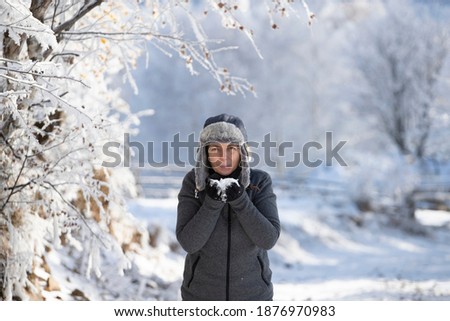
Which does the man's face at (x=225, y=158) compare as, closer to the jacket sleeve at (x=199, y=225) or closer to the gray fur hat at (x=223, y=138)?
the gray fur hat at (x=223, y=138)

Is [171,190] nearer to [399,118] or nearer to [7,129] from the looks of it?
[399,118]

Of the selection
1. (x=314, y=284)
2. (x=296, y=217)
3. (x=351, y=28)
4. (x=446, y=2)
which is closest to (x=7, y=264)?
(x=314, y=284)

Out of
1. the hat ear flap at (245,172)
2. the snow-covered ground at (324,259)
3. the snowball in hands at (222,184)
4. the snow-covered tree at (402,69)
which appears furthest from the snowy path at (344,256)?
the snow-covered tree at (402,69)

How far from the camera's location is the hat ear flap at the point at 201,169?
289 cm

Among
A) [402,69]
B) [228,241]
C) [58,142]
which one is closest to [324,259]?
[58,142]

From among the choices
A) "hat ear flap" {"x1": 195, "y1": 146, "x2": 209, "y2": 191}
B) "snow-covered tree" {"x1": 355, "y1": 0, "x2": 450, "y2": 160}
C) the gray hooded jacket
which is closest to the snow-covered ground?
the gray hooded jacket

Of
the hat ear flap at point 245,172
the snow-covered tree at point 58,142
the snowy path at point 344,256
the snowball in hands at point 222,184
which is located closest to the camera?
the snowball in hands at point 222,184

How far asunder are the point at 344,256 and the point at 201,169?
36.5 ft

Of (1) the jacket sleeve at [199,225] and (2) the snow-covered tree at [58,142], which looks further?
(2) the snow-covered tree at [58,142]

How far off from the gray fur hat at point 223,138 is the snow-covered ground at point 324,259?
2.89 m

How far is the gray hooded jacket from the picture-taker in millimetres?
2770

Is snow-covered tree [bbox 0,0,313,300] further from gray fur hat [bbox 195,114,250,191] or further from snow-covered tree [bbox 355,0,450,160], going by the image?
snow-covered tree [bbox 355,0,450,160]

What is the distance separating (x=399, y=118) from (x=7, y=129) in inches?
846

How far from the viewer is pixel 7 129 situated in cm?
414
